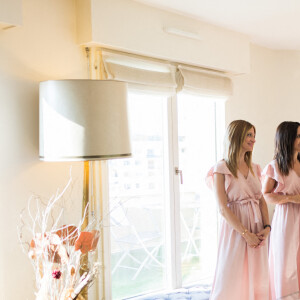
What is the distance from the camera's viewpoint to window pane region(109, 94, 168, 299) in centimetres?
378

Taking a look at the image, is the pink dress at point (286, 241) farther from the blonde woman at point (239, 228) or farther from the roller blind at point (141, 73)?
the roller blind at point (141, 73)

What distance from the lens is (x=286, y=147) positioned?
3609 mm

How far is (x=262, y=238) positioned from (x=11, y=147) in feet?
5.40

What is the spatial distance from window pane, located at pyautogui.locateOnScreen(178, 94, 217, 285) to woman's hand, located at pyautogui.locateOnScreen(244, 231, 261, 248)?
128 cm

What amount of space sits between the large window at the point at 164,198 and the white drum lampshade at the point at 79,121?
0.96 metres

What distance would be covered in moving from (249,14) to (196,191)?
160 centimetres

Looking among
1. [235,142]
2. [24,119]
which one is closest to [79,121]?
[24,119]

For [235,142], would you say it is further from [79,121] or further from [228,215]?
[79,121]

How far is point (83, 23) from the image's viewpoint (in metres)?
3.30

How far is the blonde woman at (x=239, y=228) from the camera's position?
315 cm

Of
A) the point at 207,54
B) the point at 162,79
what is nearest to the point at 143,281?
the point at 162,79

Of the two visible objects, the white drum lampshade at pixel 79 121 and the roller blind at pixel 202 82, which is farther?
the roller blind at pixel 202 82

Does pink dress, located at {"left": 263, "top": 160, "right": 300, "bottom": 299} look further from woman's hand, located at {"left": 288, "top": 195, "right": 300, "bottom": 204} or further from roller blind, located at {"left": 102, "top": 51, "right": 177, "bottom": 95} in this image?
roller blind, located at {"left": 102, "top": 51, "right": 177, "bottom": 95}

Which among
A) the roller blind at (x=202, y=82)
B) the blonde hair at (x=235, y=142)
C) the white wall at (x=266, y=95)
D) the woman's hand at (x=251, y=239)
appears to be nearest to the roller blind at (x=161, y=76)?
the roller blind at (x=202, y=82)
